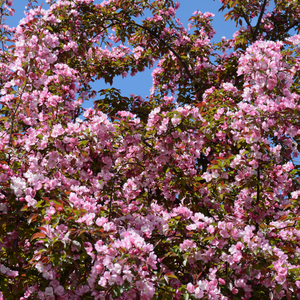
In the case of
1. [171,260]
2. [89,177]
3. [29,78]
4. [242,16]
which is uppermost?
[242,16]

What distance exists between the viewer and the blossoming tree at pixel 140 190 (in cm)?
205

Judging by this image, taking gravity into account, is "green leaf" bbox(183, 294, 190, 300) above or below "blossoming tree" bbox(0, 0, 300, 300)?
below

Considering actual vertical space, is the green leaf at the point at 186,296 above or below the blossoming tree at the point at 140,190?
below

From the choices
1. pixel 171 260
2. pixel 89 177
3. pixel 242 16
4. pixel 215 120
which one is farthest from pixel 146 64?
pixel 171 260

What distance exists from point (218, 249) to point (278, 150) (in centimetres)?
141

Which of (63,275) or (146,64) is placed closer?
(63,275)

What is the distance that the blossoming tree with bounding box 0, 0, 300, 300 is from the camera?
2047 millimetres

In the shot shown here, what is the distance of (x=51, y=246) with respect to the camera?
1.94m

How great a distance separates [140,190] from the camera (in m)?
3.94

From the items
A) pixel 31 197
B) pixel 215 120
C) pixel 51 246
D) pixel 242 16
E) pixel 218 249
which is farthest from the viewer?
pixel 242 16

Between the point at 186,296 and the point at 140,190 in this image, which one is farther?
the point at 140,190

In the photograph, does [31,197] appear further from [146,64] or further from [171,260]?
[146,64]

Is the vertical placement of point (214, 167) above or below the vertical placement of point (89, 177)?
above

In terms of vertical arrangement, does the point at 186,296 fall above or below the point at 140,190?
below
